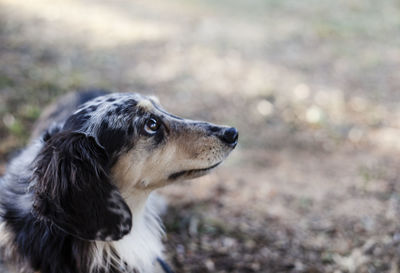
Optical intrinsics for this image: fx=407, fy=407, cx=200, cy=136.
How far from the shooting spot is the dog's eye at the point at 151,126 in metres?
2.84

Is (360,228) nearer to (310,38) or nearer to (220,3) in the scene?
(310,38)

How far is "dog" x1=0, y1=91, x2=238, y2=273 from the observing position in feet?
7.82

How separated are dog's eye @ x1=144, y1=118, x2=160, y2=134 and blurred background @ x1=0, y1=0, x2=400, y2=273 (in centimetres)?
162

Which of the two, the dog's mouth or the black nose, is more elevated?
the black nose

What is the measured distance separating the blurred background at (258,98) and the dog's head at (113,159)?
147cm

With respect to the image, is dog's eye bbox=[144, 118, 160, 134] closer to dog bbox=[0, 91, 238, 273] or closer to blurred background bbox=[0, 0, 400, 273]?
dog bbox=[0, 91, 238, 273]

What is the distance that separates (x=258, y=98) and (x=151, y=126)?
4915 millimetres

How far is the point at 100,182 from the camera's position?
2463 mm

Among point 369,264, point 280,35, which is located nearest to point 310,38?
point 280,35

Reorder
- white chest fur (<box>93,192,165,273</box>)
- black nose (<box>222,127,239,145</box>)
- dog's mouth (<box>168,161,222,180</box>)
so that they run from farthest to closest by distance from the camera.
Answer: black nose (<box>222,127,239,145</box>) < dog's mouth (<box>168,161,222,180</box>) < white chest fur (<box>93,192,165,273</box>)

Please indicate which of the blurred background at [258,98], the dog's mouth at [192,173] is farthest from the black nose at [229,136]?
the blurred background at [258,98]

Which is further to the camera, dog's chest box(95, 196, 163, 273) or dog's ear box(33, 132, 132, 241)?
dog's chest box(95, 196, 163, 273)

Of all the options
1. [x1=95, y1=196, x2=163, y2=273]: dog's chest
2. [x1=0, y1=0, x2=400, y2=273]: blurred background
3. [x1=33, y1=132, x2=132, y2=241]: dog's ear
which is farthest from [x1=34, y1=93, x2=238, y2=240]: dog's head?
[x1=0, y1=0, x2=400, y2=273]: blurred background

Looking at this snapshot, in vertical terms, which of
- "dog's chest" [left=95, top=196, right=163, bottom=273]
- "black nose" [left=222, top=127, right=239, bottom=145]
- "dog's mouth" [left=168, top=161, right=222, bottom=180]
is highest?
"black nose" [left=222, top=127, right=239, bottom=145]
